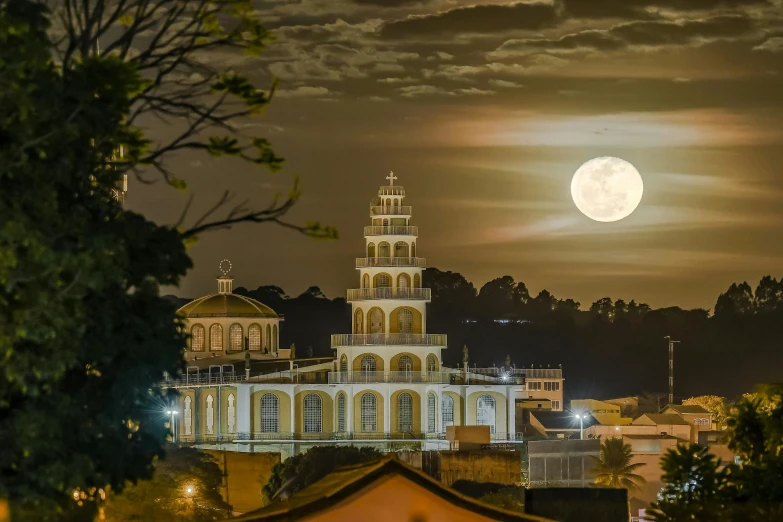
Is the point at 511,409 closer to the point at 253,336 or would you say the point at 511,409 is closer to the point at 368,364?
the point at 368,364

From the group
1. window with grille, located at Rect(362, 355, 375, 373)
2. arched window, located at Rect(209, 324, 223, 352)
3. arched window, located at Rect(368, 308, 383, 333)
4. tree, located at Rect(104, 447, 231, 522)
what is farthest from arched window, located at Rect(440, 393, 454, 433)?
tree, located at Rect(104, 447, 231, 522)

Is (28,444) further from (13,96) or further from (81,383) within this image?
(13,96)

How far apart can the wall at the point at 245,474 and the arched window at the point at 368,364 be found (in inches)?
1634

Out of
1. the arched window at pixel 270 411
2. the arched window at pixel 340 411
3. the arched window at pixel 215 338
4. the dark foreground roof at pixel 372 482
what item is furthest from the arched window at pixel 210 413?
the dark foreground roof at pixel 372 482

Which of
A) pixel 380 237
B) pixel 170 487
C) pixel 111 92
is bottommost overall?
pixel 170 487

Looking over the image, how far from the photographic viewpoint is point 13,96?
62.6 ft

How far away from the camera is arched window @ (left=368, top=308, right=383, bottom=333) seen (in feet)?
465

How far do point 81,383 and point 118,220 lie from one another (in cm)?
161

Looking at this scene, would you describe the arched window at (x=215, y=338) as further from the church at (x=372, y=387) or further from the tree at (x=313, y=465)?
the tree at (x=313, y=465)

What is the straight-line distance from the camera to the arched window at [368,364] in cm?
14188

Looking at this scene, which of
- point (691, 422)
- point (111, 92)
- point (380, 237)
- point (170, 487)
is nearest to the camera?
point (111, 92)

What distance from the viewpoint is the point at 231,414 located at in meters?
146

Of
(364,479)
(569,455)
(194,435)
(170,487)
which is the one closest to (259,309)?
(194,435)

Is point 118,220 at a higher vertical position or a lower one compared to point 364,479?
higher
